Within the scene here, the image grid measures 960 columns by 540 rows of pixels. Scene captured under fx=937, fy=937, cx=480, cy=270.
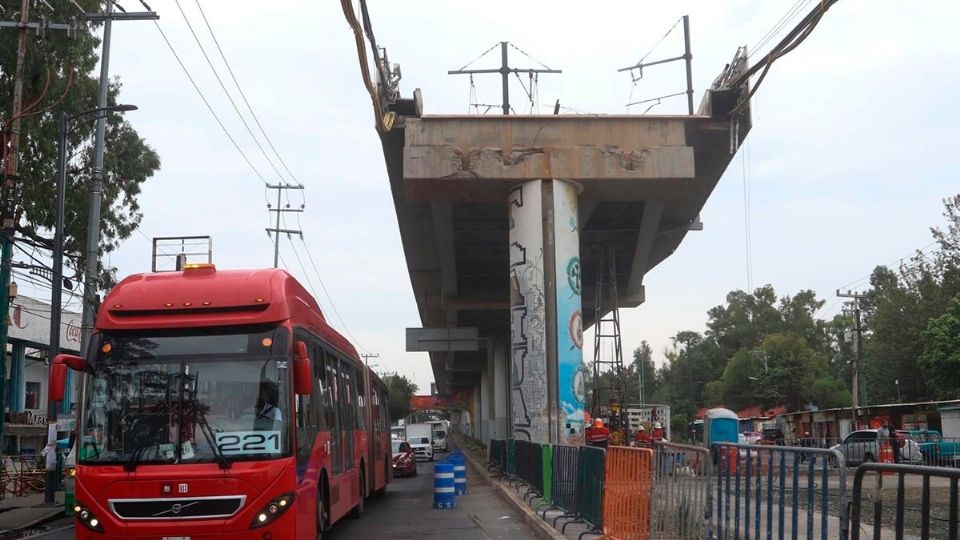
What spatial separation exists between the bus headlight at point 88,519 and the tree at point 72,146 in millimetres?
15161

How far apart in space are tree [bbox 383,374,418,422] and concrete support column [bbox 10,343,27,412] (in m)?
91.2

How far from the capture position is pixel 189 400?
31.6 feet

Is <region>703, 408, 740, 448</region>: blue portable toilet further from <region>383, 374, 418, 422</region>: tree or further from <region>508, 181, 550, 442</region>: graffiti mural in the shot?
<region>383, 374, 418, 422</region>: tree

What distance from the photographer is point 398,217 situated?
32.1 meters

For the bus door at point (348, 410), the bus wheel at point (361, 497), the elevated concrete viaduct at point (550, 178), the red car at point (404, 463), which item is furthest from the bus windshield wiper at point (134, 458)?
the red car at point (404, 463)

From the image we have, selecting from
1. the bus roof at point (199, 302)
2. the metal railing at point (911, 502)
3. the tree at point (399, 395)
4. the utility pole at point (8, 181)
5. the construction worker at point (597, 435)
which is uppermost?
the utility pole at point (8, 181)

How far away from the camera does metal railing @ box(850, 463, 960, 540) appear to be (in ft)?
15.3

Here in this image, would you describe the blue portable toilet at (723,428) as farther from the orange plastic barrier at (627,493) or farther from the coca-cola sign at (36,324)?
the coca-cola sign at (36,324)

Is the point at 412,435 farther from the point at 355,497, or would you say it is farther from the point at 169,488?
the point at 169,488

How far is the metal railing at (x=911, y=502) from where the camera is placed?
4664 millimetres

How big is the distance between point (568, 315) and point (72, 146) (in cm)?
1677

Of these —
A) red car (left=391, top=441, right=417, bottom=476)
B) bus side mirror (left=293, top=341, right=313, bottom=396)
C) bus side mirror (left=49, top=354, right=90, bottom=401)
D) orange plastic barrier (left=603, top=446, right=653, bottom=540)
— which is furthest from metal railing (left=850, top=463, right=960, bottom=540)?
red car (left=391, top=441, right=417, bottom=476)

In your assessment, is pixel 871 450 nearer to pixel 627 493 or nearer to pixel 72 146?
pixel 627 493

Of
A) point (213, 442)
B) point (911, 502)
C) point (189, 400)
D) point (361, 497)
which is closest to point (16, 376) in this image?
point (361, 497)
